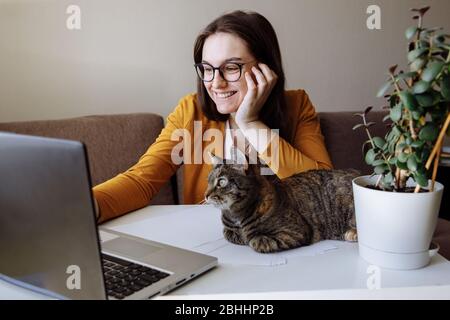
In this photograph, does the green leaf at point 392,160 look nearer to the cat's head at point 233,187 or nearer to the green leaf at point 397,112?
the green leaf at point 397,112

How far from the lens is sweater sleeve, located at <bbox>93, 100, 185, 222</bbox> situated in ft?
3.68

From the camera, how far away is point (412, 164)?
2.31 ft

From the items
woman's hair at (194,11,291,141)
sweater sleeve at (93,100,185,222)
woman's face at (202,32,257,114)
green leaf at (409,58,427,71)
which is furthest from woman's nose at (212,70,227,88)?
green leaf at (409,58,427,71)

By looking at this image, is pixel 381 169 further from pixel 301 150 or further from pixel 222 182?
pixel 301 150

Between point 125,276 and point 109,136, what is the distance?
108 centimetres

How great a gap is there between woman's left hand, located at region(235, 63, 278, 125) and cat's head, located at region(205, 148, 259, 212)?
42 cm

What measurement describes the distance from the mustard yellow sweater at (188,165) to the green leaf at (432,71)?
651 mm

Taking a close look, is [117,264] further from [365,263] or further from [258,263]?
[365,263]

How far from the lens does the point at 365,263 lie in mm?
815

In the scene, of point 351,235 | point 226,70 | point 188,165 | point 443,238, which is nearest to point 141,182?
point 188,165

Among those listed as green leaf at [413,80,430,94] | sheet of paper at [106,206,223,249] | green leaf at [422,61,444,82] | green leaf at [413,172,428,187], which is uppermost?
green leaf at [422,61,444,82]

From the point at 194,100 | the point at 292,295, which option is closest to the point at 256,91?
the point at 194,100

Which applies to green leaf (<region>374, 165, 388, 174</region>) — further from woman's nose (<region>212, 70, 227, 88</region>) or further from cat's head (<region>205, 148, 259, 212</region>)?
woman's nose (<region>212, 70, 227, 88</region>)

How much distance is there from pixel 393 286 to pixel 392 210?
122 millimetres
